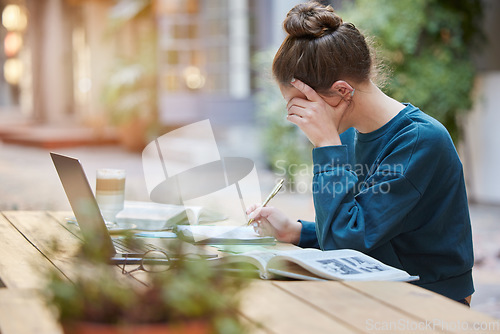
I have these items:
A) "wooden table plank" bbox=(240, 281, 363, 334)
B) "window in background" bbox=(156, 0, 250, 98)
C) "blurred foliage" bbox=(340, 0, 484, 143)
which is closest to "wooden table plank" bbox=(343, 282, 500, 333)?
→ "wooden table plank" bbox=(240, 281, 363, 334)

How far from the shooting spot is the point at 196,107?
9.25 metres

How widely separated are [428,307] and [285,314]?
265 millimetres

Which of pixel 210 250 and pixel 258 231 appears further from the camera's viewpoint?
pixel 258 231

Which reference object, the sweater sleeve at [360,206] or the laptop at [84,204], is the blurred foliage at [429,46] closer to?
the sweater sleeve at [360,206]

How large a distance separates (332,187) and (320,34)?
43 cm

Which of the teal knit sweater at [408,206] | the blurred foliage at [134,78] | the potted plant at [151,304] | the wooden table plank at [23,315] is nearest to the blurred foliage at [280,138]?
the blurred foliage at [134,78]

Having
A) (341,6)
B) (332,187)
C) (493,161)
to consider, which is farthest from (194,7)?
(332,187)

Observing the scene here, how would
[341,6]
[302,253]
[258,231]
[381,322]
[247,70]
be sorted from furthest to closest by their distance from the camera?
[247,70] → [341,6] → [258,231] → [302,253] → [381,322]

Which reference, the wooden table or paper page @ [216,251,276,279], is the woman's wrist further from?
the wooden table

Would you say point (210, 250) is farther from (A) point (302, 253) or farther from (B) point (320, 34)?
(B) point (320, 34)

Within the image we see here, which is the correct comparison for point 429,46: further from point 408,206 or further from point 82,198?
point 82,198

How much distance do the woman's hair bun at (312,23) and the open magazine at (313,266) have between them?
2.10 ft

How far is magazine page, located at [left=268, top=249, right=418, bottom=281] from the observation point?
130 cm

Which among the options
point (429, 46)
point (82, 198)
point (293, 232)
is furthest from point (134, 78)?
point (82, 198)
